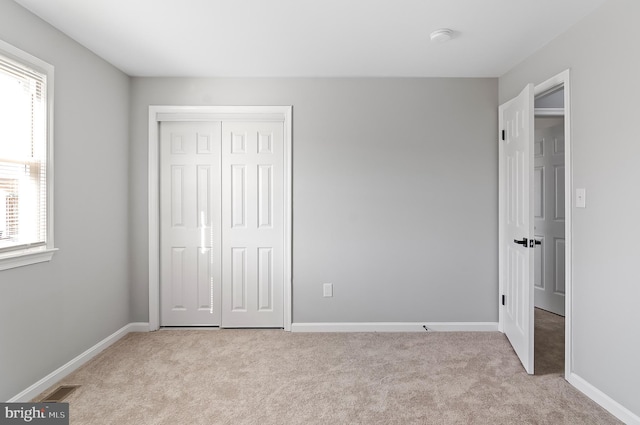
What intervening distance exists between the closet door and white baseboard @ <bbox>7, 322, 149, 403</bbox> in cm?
91

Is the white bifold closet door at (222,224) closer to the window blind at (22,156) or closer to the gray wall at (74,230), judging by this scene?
the gray wall at (74,230)

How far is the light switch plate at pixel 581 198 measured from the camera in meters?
2.17

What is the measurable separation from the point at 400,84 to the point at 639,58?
69.5 inches

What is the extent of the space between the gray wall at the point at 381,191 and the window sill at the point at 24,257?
1.04m

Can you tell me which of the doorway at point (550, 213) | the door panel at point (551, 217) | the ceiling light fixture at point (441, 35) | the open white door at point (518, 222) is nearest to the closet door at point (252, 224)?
the ceiling light fixture at point (441, 35)

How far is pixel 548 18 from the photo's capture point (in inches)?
85.4

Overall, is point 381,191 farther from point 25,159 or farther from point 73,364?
point 73,364

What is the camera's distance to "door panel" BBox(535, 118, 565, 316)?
12.2ft

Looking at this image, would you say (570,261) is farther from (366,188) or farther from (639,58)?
(366,188)

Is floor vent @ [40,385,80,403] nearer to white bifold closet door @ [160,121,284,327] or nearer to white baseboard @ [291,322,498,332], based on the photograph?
white bifold closet door @ [160,121,284,327]

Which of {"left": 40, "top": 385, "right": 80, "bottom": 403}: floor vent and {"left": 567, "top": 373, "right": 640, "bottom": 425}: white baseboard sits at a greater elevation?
{"left": 567, "top": 373, "right": 640, "bottom": 425}: white baseboard

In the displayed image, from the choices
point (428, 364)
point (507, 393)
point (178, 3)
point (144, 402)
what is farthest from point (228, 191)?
point (507, 393)

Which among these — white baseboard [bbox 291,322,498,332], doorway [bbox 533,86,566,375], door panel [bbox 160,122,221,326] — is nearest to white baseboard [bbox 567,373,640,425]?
white baseboard [bbox 291,322,498,332]

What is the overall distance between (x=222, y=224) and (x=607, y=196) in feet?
10.0
